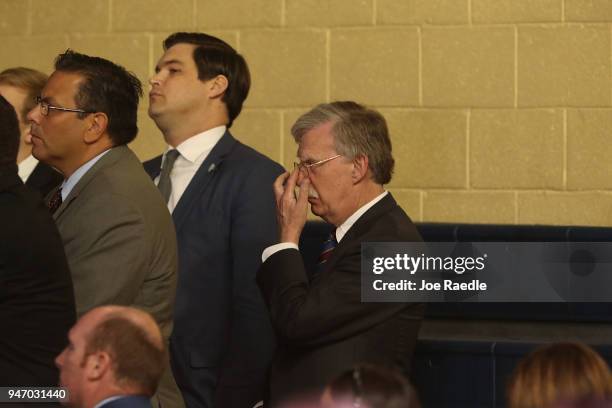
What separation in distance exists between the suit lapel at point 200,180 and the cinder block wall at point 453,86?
1345 millimetres

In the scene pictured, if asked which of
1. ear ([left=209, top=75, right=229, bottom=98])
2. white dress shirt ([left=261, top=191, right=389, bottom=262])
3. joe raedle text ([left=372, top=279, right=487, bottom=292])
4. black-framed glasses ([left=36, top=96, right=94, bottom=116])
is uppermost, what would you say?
ear ([left=209, top=75, right=229, bottom=98])

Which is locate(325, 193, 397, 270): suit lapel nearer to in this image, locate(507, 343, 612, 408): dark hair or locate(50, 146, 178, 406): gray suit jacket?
locate(50, 146, 178, 406): gray suit jacket

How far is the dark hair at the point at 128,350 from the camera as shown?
2.33 meters

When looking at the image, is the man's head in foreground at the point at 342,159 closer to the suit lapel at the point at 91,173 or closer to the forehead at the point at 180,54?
the suit lapel at the point at 91,173

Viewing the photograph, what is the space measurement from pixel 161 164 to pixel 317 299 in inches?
39.0

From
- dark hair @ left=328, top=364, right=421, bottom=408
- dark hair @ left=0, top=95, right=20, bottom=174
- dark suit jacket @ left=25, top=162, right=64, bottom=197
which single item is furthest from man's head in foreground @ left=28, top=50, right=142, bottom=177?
dark hair @ left=328, top=364, right=421, bottom=408

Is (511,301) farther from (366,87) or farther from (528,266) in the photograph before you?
(366,87)

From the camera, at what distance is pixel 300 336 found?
2.92m

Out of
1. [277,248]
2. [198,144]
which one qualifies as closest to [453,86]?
[198,144]

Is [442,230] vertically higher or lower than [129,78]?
lower

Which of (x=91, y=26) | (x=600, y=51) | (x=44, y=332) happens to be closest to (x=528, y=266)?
(x=600, y=51)

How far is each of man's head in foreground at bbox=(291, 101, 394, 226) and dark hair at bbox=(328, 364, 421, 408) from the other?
122 centimetres

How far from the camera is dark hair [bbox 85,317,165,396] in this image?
2.33 meters

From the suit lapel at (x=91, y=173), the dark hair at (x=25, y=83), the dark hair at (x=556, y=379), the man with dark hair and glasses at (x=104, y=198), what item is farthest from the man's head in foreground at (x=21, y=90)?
the dark hair at (x=556, y=379)
